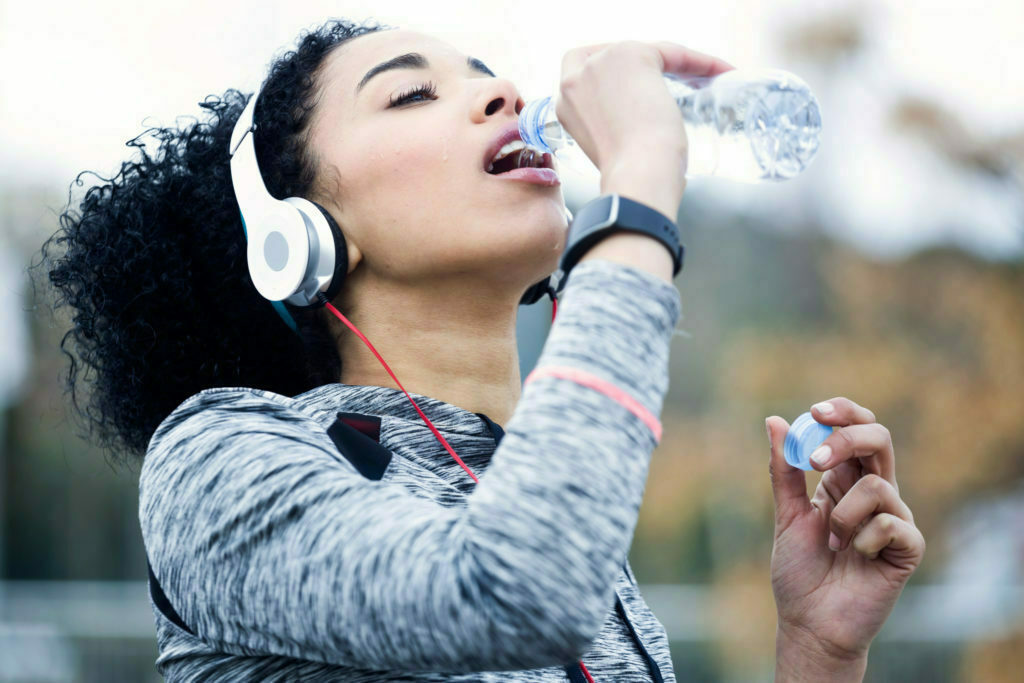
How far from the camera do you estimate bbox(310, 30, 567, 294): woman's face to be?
1.65m

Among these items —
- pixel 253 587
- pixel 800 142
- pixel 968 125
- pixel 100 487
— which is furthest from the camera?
pixel 100 487

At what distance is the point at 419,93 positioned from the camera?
5.92 feet

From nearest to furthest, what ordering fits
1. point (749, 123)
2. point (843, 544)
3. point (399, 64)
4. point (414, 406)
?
point (749, 123), point (414, 406), point (843, 544), point (399, 64)

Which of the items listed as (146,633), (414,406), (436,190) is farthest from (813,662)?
(146,633)

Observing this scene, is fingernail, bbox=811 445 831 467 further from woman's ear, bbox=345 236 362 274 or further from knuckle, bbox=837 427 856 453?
woman's ear, bbox=345 236 362 274

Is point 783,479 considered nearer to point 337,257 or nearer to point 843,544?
point 843,544

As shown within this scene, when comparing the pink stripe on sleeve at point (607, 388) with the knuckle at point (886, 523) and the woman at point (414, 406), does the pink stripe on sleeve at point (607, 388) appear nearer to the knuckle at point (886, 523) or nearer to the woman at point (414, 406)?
the woman at point (414, 406)

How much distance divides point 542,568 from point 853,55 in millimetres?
10065

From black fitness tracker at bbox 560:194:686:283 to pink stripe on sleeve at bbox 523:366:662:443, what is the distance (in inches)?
6.6

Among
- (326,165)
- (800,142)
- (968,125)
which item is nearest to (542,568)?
(800,142)

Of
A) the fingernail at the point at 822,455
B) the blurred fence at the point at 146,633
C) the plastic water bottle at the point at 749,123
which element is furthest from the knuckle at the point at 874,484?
the blurred fence at the point at 146,633

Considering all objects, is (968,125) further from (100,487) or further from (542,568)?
(100,487)

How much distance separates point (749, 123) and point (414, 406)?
2.17 ft

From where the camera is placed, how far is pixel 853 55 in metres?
10.1
